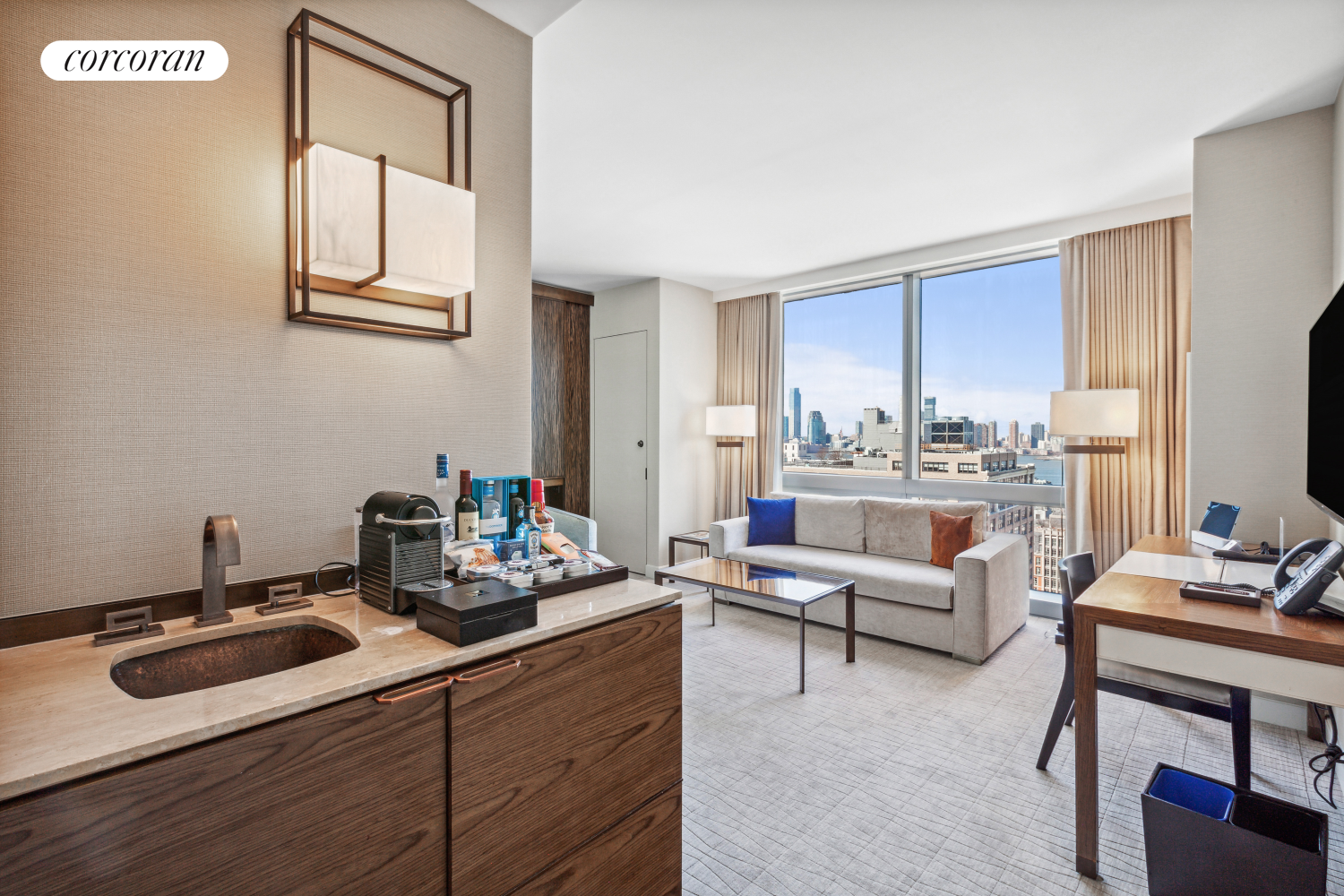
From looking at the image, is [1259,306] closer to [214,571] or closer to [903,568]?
[903,568]

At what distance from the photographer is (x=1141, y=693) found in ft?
6.53

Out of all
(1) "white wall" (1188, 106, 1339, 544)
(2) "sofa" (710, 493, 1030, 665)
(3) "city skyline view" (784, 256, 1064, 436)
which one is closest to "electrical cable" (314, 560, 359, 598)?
(2) "sofa" (710, 493, 1030, 665)

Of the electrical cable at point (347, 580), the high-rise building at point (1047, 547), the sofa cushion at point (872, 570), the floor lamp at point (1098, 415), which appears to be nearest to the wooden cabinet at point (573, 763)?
the electrical cable at point (347, 580)

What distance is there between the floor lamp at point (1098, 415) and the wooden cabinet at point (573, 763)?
307 centimetres

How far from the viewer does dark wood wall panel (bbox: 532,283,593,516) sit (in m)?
5.39

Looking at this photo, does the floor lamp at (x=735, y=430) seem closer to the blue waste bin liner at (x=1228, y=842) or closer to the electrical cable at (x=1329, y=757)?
the electrical cable at (x=1329, y=757)

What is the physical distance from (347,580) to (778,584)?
2378 millimetres

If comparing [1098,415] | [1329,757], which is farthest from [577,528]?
[1329,757]

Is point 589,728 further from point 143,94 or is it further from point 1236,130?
point 1236,130

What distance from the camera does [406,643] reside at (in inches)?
45.0

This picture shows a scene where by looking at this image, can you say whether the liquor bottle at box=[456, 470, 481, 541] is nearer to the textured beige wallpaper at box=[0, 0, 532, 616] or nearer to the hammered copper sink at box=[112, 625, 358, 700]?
the textured beige wallpaper at box=[0, 0, 532, 616]

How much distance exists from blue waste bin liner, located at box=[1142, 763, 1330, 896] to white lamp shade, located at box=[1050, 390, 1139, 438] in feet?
7.19

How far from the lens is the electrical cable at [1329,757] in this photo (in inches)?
81.3

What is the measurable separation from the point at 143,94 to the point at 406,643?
1.32 metres
